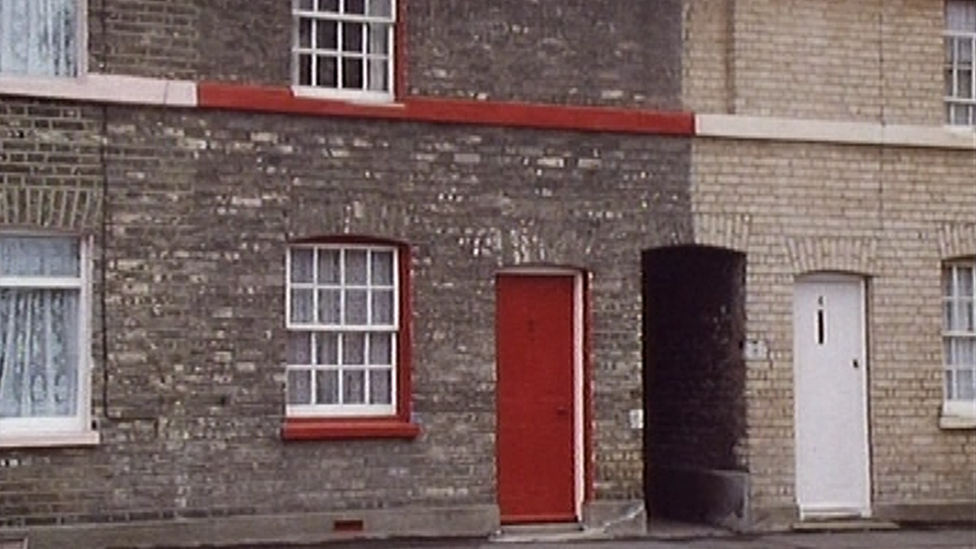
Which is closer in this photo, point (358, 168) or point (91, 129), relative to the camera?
point (91, 129)

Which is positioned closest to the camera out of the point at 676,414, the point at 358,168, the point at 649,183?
the point at 358,168

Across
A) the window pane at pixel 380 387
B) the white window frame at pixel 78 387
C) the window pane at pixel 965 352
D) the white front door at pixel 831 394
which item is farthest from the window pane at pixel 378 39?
the window pane at pixel 965 352

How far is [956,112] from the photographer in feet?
63.4

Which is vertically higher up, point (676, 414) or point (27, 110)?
point (27, 110)

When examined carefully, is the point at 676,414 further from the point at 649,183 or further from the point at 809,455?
the point at 649,183


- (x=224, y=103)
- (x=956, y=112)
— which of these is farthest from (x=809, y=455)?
(x=224, y=103)

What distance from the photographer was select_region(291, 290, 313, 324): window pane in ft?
53.3

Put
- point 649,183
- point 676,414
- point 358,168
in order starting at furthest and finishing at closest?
1. point 676,414
2. point 649,183
3. point 358,168

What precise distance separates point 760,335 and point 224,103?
20.1 ft

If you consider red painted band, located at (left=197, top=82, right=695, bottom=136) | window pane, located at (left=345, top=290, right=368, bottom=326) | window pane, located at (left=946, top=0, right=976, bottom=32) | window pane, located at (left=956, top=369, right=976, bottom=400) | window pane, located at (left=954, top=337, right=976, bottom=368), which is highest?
window pane, located at (left=946, top=0, right=976, bottom=32)

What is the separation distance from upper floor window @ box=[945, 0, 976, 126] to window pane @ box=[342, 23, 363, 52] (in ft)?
22.5

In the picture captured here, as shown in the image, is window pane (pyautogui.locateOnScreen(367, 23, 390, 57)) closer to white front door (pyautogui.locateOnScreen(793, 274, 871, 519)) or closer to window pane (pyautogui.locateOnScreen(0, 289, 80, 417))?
window pane (pyautogui.locateOnScreen(0, 289, 80, 417))

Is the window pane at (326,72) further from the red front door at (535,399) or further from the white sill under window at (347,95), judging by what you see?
the red front door at (535,399)

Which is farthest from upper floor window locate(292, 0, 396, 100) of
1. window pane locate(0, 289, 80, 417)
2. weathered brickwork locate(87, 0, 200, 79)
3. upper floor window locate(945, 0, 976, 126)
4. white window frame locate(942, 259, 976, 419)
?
white window frame locate(942, 259, 976, 419)
